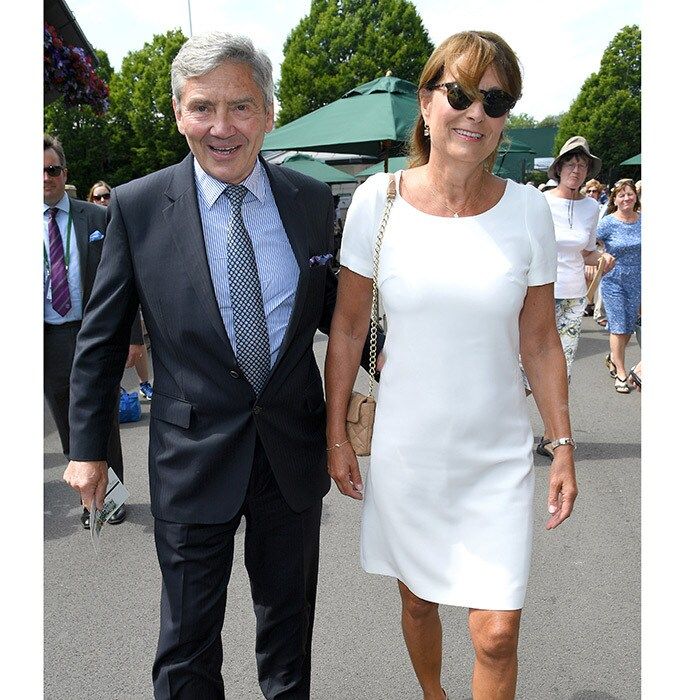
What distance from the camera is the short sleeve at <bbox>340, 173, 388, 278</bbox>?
274cm

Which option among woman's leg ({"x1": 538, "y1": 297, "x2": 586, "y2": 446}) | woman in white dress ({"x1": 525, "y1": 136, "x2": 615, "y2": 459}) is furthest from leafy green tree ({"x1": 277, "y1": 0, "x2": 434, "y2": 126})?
woman's leg ({"x1": 538, "y1": 297, "x2": 586, "y2": 446})

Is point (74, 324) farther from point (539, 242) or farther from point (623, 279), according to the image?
point (623, 279)

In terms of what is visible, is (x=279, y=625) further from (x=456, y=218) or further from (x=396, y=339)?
(x=456, y=218)

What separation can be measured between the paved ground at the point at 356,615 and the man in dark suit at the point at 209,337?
955 mm

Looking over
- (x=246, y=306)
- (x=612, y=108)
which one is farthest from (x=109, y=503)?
(x=612, y=108)

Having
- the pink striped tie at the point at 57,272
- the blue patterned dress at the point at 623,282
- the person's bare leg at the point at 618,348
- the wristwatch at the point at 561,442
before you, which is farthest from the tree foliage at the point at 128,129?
the wristwatch at the point at 561,442

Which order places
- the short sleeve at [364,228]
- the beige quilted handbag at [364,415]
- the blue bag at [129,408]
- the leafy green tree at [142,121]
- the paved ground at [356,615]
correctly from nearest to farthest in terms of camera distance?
the short sleeve at [364,228] < the beige quilted handbag at [364,415] < the paved ground at [356,615] < the blue bag at [129,408] < the leafy green tree at [142,121]

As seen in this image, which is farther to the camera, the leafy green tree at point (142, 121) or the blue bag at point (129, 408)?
the leafy green tree at point (142, 121)

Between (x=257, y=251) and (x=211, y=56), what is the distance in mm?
569

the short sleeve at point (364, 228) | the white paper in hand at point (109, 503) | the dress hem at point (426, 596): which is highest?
the short sleeve at point (364, 228)

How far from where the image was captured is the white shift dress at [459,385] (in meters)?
2.61

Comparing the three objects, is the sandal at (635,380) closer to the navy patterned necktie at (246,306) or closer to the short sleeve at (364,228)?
the short sleeve at (364,228)

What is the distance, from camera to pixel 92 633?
12.9 feet
